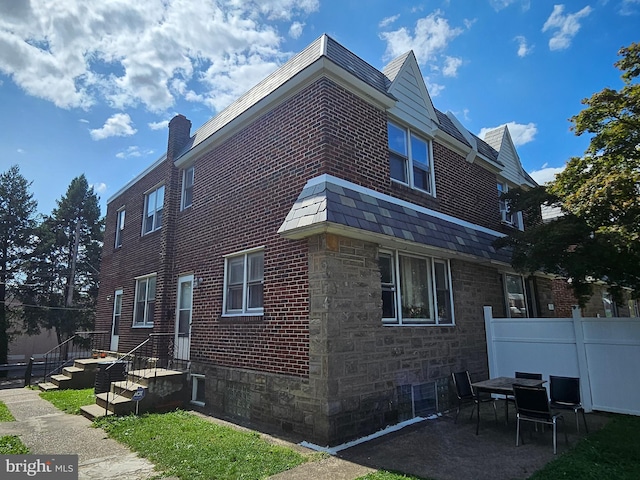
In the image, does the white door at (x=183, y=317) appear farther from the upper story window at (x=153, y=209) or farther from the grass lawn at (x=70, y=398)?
the upper story window at (x=153, y=209)

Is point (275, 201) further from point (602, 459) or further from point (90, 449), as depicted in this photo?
point (602, 459)

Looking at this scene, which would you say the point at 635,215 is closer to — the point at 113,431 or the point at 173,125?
the point at 113,431

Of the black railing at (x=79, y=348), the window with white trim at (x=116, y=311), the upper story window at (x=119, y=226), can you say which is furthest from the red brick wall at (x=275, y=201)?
the black railing at (x=79, y=348)

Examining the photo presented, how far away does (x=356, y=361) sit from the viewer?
6742 mm

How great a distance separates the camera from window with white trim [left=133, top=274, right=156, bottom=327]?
12725 mm

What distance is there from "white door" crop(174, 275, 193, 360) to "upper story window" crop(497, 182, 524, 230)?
397 inches

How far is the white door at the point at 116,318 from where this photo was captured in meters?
14.6

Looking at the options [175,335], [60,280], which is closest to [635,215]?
[175,335]

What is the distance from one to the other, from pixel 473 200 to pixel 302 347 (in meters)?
7.48

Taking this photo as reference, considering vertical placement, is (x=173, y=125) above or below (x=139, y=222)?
above

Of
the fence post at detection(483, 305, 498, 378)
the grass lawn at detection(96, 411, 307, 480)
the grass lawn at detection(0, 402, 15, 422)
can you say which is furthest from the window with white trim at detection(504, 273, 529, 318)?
the grass lawn at detection(0, 402, 15, 422)

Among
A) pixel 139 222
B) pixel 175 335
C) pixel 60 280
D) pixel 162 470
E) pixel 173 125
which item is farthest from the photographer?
pixel 60 280

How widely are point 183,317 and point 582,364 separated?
10079 mm

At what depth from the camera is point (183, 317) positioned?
36.6 ft
